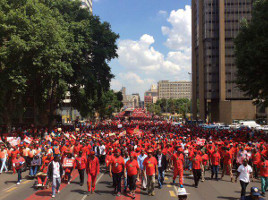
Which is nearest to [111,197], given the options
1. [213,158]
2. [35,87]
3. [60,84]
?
[213,158]

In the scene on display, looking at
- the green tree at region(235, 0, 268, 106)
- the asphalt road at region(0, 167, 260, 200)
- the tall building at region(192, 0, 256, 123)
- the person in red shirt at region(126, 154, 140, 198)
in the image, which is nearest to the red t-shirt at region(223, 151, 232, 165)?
the asphalt road at region(0, 167, 260, 200)

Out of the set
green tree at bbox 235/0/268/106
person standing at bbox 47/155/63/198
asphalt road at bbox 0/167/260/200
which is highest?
green tree at bbox 235/0/268/106

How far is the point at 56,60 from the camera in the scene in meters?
28.0

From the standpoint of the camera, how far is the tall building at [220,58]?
65750 mm

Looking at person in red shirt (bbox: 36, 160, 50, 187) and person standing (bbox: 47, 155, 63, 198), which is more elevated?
person standing (bbox: 47, 155, 63, 198)

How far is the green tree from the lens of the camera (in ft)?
80.1

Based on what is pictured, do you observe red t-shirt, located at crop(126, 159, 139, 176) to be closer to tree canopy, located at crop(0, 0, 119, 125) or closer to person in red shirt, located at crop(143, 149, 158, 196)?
person in red shirt, located at crop(143, 149, 158, 196)

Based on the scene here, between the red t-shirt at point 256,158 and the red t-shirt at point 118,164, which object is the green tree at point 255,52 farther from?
the red t-shirt at point 118,164

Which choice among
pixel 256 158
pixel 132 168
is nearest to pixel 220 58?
pixel 256 158

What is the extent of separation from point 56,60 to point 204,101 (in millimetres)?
53734

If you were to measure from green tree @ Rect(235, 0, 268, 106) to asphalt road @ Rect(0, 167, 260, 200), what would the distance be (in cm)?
1500

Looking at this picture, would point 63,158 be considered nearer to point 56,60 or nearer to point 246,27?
point 56,60

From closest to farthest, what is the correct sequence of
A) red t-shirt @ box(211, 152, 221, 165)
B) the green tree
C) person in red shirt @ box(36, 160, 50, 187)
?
person in red shirt @ box(36, 160, 50, 187) < red t-shirt @ box(211, 152, 221, 165) < the green tree

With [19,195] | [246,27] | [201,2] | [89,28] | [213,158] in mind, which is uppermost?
[201,2]
